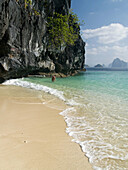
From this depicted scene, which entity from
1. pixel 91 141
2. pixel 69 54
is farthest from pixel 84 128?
pixel 69 54

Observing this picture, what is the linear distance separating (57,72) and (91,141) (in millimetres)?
25892

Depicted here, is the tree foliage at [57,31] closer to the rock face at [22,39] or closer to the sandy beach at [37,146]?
the rock face at [22,39]

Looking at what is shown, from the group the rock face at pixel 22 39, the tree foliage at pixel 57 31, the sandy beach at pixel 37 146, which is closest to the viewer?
the sandy beach at pixel 37 146

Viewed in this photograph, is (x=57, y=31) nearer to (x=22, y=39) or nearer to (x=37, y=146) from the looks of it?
(x=22, y=39)

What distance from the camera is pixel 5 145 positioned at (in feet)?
9.78

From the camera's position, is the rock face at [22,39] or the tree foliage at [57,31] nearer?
the rock face at [22,39]

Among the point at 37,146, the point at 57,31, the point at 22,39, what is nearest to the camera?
the point at 37,146

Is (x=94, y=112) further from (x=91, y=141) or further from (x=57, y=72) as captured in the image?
(x=57, y=72)

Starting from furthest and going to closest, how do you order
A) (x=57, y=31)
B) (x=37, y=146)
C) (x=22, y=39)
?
(x=57, y=31), (x=22, y=39), (x=37, y=146)

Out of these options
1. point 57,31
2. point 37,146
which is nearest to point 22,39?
point 57,31

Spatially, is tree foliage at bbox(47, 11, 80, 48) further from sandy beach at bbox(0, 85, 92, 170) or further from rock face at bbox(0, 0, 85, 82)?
sandy beach at bbox(0, 85, 92, 170)

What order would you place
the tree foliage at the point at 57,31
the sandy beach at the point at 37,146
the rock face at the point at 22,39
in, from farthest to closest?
the tree foliage at the point at 57,31
the rock face at the point at 22,39
the sandy beach at the point at 37,146

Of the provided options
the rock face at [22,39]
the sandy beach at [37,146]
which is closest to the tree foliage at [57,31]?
the rock face at [22,39]

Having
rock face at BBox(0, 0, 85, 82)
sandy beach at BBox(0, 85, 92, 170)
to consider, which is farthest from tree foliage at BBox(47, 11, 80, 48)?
sandy beach at BBox(0, 85, 92, 170)
